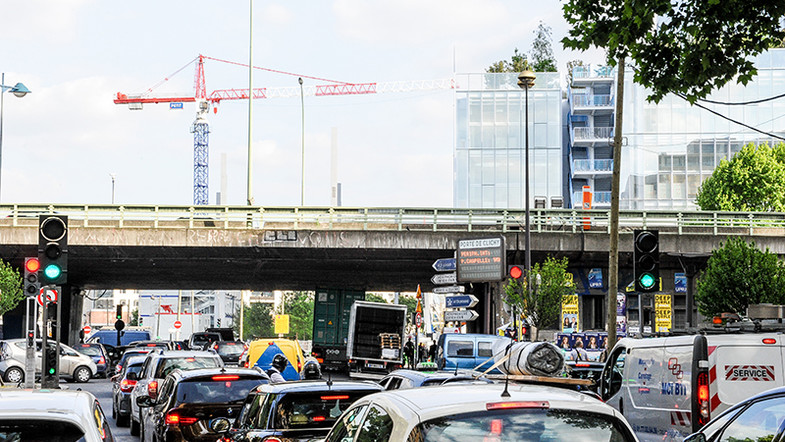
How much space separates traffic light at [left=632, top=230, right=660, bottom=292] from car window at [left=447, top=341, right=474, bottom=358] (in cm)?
1484

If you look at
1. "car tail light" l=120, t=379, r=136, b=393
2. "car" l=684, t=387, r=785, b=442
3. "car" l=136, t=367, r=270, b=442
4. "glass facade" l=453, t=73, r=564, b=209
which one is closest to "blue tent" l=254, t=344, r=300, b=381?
"car tail light" l=120, t=379, r=136, b=393

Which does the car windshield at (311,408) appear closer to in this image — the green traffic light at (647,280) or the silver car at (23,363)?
the green traffic light at (647,280)

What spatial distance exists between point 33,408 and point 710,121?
84398 mm

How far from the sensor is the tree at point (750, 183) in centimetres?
6372

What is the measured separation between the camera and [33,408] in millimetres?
6176

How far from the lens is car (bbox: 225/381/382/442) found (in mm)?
9594

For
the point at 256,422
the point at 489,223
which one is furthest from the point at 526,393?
the point at 489,223

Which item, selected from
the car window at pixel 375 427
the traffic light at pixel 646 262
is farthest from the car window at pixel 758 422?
the traffic light at pixel 646 262

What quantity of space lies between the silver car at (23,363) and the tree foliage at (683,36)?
26869mm

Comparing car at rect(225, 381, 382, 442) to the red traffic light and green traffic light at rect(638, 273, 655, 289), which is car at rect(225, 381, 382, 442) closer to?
green traffic light at rect(638, 273, 655, 289)

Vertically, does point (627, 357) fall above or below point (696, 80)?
below

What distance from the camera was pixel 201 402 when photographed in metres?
12.9

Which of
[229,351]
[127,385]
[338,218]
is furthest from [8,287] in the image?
[127,385]

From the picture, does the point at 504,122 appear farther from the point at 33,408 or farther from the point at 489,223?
the point at 33,408
